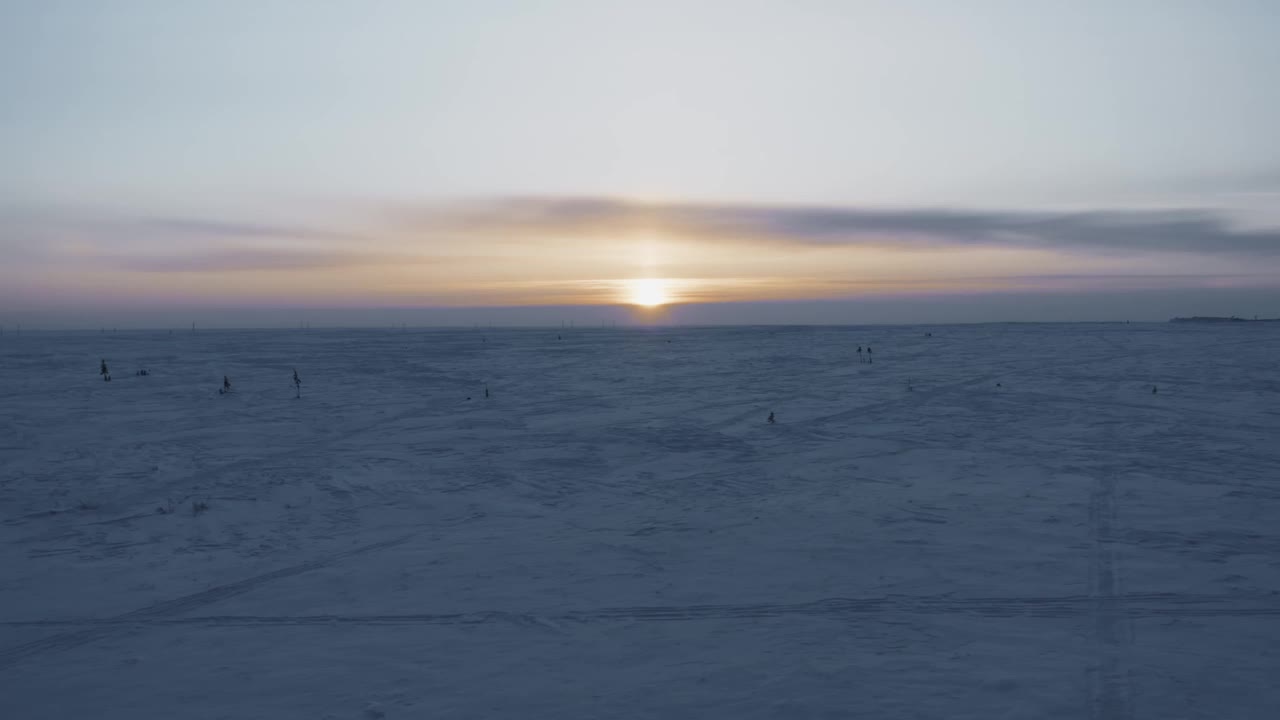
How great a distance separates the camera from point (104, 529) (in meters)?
9.94

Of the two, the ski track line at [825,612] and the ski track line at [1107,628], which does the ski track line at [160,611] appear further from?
the ski track line at [1107,628]

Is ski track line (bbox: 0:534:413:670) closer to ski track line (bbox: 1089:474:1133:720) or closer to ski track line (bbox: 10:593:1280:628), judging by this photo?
ski track line (bbox: 10:593:1280:628)

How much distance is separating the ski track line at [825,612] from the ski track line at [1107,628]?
78mm

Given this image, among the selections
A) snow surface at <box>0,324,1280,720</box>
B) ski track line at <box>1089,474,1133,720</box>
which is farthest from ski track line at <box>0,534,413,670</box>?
ski track line at <box>1089,474,1133,720</box>

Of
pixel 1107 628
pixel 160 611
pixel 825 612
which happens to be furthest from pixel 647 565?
pixel 160 611

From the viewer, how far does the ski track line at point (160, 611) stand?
6.44 m

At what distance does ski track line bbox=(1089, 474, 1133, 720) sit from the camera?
5301 mm

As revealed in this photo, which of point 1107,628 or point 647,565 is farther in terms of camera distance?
point 647,565

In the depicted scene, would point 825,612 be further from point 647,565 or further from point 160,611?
point 160,611

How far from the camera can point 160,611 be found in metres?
7.25

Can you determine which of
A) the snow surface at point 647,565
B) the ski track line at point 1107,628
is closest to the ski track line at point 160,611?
the snow surface at point 647,565

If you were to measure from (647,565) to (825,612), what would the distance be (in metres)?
2.10

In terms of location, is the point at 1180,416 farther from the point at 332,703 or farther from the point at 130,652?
the point at 130,652

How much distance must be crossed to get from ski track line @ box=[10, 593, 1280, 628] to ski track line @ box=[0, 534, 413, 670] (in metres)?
0.04
